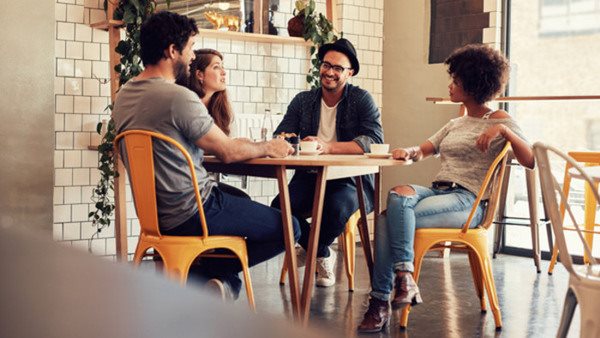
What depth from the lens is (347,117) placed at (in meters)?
4.33

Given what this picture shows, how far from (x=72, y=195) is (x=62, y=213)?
12 centimetres

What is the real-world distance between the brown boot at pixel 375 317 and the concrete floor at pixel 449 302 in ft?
0.12

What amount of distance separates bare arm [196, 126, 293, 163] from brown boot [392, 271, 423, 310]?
69 cm

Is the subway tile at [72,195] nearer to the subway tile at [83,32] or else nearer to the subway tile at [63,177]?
the subway tile at [63,177]

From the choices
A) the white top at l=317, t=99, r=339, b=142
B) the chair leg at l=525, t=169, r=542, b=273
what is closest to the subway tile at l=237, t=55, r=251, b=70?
the white top at l=317, t=99, r=339, b=142

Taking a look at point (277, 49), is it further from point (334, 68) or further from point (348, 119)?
point (348, 119)

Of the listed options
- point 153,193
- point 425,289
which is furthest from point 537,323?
point 153,193

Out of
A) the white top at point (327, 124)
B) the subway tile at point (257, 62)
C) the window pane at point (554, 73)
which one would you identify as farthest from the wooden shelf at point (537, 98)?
the white top at point (327, 124)

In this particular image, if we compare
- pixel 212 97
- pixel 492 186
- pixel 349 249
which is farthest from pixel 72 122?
pixel 492 186

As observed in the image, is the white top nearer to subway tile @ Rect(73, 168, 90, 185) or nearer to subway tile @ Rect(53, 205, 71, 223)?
subway tile @ Rect(73, 168, 90, 185)

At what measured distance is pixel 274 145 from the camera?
3.31 meters

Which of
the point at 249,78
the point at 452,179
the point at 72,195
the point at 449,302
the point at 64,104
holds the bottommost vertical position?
the point at 449,302

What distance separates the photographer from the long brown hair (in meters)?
4.29

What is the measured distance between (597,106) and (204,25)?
2579 mm
